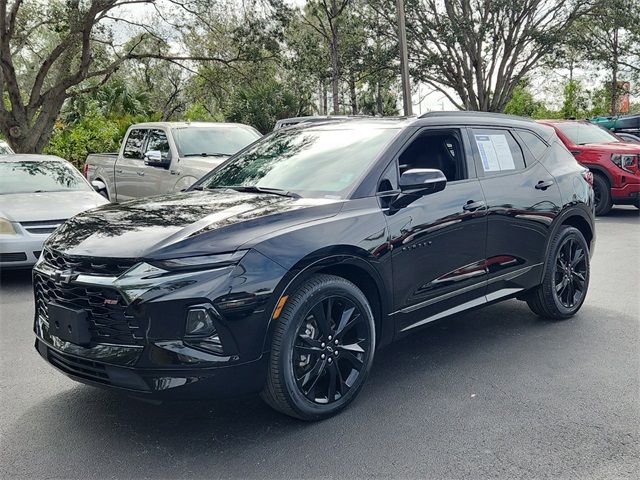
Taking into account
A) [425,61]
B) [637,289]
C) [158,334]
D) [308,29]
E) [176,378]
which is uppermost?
[308,29]

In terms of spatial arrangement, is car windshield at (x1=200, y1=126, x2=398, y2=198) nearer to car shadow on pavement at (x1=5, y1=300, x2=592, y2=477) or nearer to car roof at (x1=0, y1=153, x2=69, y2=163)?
car shadow on pavement at (x1=5, y1=300, x2=592, y2=477)

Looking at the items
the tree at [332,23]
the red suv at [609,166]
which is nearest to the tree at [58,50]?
the tree at [332,23]

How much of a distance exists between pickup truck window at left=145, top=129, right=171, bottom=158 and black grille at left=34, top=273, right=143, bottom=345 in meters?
6.79

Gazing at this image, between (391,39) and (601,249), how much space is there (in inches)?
761

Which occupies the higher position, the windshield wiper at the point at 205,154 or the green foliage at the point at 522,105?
the green foliage at the point at 522,105

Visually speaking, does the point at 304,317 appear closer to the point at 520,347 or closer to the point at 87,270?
the point at 87,270

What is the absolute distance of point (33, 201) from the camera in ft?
26.1

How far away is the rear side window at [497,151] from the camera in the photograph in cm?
488

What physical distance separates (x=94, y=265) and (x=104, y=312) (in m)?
0.26

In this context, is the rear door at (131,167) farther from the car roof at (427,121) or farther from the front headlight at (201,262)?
the front headlight at (201,262)

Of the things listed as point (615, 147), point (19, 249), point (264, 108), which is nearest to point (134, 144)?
point (19, 249)

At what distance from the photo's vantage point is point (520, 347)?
16.1 ft

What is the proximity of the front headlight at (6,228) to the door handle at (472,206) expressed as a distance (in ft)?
17.6

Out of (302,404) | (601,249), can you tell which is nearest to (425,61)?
(601,249)
